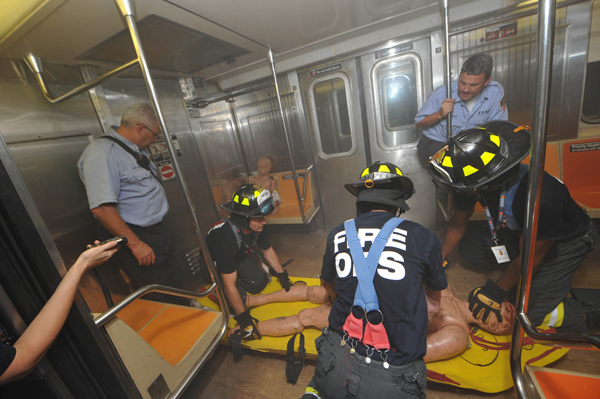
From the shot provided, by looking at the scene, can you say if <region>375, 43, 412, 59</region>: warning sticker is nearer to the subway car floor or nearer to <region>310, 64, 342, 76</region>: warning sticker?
<region>310, 64, 342, 76</region>: warning sticker

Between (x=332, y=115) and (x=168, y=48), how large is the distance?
8.06 feet

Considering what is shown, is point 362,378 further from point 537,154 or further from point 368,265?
point 537,154

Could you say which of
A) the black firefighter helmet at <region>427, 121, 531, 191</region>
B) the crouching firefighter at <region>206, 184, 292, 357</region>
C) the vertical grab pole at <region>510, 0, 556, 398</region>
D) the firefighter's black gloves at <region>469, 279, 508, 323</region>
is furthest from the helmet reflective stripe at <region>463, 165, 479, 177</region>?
the crouching firefighter at <region>206, 184, 292, 357</region>

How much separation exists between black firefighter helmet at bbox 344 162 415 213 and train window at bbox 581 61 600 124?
2.99 meters

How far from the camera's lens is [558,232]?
5.53ft

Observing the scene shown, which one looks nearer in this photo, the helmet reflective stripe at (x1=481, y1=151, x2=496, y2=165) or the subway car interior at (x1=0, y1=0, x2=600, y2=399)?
the subway car interior at (x1=0, y1=0, x2=600, y2=399)

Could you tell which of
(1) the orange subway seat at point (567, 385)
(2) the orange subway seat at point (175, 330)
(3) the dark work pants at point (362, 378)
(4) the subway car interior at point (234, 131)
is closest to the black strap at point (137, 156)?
(4) the subway car interior at point (234, 131)

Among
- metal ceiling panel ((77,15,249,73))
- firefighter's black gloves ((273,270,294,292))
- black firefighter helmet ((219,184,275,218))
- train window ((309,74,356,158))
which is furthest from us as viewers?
train window ((309,74,356,158))

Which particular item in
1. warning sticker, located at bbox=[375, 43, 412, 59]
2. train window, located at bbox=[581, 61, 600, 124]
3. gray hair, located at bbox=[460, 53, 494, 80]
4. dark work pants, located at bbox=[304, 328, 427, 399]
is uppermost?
warning sticker, located at bbox=[375, 43, 412, 59]

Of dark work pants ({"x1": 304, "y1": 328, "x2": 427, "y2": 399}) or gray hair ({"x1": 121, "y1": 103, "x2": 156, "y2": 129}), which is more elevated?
gray hair ({"x1": 121, "y1": 103, "x2": 156, "y2": 129})

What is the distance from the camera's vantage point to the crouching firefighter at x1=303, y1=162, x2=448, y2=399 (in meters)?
1.28

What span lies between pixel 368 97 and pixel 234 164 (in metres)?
2.61

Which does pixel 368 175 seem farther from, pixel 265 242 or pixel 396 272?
pixel 265 242

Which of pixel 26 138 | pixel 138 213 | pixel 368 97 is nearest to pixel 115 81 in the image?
pixel 26 138
